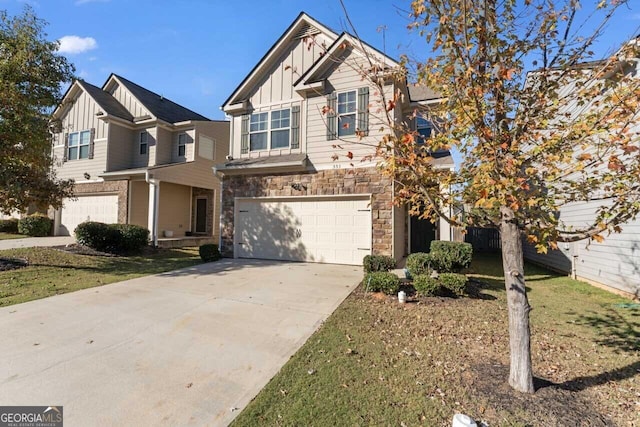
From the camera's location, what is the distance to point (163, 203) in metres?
15.5

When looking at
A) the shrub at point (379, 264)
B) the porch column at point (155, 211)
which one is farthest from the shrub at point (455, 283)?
the porch column at point (155, 211)

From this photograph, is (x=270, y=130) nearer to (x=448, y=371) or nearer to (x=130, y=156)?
(x=130, y=156)

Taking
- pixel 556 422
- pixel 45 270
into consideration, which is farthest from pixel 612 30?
pixel 45 270

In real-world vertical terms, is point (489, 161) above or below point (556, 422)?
above

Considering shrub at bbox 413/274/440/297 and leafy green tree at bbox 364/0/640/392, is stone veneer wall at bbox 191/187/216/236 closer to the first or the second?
shrub at bbox 413/274/440/297

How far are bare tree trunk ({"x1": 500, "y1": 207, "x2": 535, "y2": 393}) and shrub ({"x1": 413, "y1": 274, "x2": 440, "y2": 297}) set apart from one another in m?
3.20

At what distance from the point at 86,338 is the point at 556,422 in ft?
18.1

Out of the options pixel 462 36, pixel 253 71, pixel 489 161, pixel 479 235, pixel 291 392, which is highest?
pixel 253 71

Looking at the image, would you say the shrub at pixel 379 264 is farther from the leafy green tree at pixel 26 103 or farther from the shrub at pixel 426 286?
the leafy green tree at pixel 26 103

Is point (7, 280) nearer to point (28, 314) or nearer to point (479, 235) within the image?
point (28, 314)

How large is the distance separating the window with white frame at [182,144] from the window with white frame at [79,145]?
4781 mm

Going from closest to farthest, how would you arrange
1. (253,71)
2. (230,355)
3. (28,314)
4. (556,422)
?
(556,422)
(230,355)
(28,314)
(253,71)

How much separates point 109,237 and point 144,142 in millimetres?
6750

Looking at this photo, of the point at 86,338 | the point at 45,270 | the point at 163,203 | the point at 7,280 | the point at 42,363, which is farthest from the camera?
the point at 163,203
